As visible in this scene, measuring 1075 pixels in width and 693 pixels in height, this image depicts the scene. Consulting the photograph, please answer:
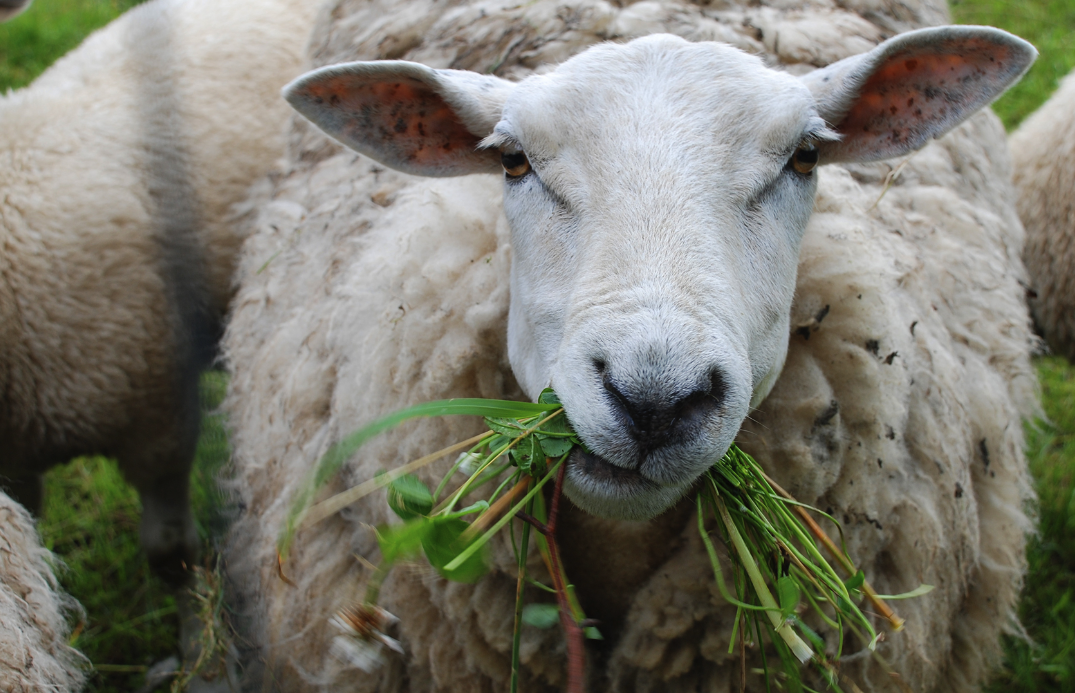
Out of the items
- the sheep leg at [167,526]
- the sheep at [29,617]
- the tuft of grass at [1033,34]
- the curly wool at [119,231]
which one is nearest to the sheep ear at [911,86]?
the curly wool at [119,231]

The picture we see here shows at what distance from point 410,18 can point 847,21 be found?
4.95 feet

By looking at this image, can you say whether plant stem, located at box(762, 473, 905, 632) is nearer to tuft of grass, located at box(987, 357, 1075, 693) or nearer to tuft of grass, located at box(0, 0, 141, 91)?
tuft of grass, located at box(987, 357, 1075, 693)

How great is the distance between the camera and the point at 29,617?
1.85m

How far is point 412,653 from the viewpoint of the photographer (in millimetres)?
2172

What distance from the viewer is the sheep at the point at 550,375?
2027 mm

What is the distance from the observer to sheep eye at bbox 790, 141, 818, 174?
179 cm

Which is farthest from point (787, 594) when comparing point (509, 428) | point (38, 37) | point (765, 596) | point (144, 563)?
point (38, 37)

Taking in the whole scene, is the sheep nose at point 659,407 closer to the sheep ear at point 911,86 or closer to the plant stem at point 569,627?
the plant stem at point 569,627

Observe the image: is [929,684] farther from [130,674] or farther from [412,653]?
[130,674]

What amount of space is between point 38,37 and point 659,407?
6.85m

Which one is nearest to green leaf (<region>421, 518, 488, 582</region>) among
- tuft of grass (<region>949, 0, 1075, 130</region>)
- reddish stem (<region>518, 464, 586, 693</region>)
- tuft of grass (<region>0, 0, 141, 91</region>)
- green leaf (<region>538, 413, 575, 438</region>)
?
reddish stem (<region>518, 464, 586, 693</region>)

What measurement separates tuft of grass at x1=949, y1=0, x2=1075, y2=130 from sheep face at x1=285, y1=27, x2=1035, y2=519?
463 centimetres

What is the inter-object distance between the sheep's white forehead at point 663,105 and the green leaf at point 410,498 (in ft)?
2.43

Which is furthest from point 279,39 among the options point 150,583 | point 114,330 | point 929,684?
point 929,684
